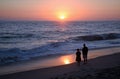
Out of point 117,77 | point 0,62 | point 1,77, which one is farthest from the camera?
point 0,62

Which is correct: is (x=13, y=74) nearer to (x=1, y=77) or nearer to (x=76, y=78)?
(x=1, y=77)

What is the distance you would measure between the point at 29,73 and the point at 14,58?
6.82m

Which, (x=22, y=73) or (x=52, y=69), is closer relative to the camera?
(x=22, y=73)

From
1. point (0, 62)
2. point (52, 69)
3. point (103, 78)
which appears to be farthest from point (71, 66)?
point (0, 62)

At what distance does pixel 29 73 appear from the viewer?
523 inches

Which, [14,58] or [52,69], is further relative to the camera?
[14,58]

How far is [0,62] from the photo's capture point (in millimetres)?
17953

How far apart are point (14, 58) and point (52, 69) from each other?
6.53 meters

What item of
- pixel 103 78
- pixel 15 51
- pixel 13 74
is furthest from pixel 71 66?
pixel 15 51

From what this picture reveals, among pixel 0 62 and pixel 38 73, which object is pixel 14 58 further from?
pixel 38 73

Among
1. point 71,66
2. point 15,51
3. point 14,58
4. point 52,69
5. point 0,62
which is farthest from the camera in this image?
point 15,51

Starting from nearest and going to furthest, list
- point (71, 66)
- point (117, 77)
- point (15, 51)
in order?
point (117, 77) → point (71, 66) → point (15, 51)

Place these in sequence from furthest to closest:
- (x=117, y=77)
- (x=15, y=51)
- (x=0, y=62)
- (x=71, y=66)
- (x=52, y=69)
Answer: (x=15, y=51) → (x=0, y=62) → (x=71, y=66) → (x=52, y=69) → (x=117, y=77)

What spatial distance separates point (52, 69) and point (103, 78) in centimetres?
498
